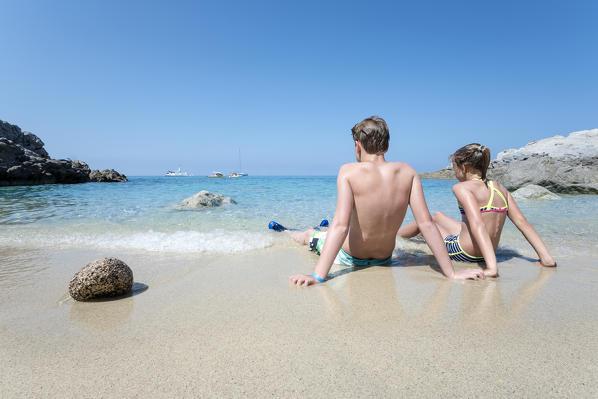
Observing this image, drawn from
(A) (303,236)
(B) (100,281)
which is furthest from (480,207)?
(B) (100,281)

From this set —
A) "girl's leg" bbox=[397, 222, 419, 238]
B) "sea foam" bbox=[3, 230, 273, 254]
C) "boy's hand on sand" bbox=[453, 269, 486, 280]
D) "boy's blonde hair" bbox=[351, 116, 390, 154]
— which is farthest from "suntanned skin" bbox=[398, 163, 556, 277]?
"sea foam" bbox=[3, 230, 273, 254]

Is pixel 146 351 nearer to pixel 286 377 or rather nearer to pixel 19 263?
pixel 286 377

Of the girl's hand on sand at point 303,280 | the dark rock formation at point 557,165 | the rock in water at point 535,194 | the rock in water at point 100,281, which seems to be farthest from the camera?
the dark rock formation at point 557,165

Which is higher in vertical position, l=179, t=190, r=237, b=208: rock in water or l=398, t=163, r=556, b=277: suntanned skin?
l=398, t=163, r=556, b=277: suntanned skin

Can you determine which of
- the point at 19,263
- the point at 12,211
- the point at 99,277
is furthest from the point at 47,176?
the point at 99,277

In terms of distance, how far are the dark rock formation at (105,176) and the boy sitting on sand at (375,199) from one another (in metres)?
39.6

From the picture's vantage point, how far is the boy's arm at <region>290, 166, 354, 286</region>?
2.57 meters

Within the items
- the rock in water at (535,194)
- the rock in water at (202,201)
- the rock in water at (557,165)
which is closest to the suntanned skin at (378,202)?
the rock in water at (202,201)

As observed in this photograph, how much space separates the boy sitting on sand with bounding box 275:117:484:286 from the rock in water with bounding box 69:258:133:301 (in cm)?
137

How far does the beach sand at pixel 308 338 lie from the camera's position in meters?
1.25

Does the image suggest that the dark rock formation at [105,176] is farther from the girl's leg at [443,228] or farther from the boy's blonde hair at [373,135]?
the boy's blonde hair at [373,135]

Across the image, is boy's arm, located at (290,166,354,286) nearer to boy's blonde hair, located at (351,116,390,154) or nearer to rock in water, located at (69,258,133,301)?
boy's blonde hair, located at (351,116,390,154)

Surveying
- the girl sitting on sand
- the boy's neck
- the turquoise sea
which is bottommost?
the turquoise sea

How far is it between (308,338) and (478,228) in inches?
86.4
